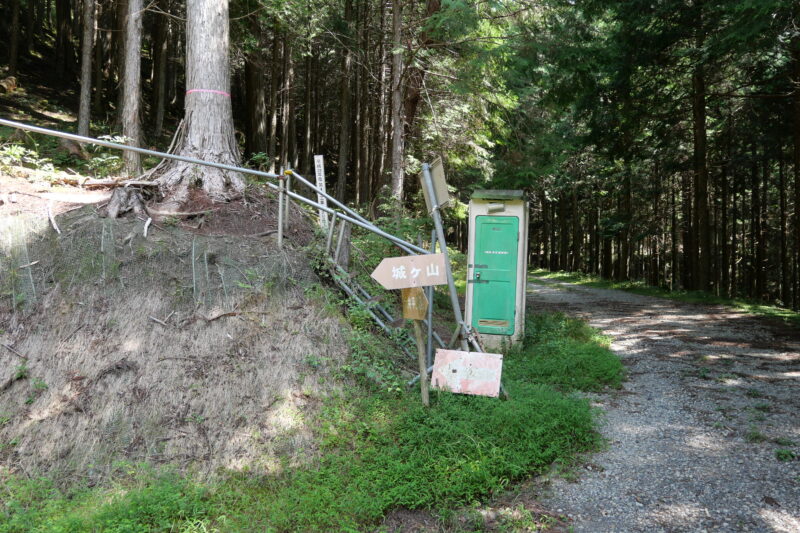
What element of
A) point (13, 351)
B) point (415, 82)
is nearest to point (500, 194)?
point (415, 82)

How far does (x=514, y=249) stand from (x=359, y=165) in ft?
41.0

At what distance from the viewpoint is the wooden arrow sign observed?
4699mm

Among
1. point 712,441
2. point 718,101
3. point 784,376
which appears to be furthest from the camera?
point 718,101

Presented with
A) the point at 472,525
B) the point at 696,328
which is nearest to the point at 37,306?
the point at 472,525

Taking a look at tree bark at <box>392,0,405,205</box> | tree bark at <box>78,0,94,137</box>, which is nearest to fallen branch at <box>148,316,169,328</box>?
tree bark at <box>392,0,405,205</box>

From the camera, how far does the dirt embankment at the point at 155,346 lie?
4.01 metres

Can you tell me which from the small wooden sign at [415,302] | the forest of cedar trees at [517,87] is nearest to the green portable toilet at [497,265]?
the forest of cedar trees at [517,87]

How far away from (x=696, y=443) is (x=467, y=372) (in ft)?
7.22

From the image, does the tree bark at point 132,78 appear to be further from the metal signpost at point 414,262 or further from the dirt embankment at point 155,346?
the dirt embankment at point 155,346

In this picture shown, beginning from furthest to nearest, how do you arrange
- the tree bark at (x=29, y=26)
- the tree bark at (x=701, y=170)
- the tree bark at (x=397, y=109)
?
1. the tree bark at (x=29, y=26)
2. the tree bark at (x=701, y=170)
3. the tree bark at (x=397, y=109)

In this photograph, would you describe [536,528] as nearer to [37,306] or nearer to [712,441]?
[712,441]

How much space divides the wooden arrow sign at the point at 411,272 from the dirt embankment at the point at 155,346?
3.62 feet

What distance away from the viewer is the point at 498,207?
823 centimetres

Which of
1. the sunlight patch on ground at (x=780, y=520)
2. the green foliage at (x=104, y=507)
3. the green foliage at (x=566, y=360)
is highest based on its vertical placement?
the green foliage at (x=566, y=360)
